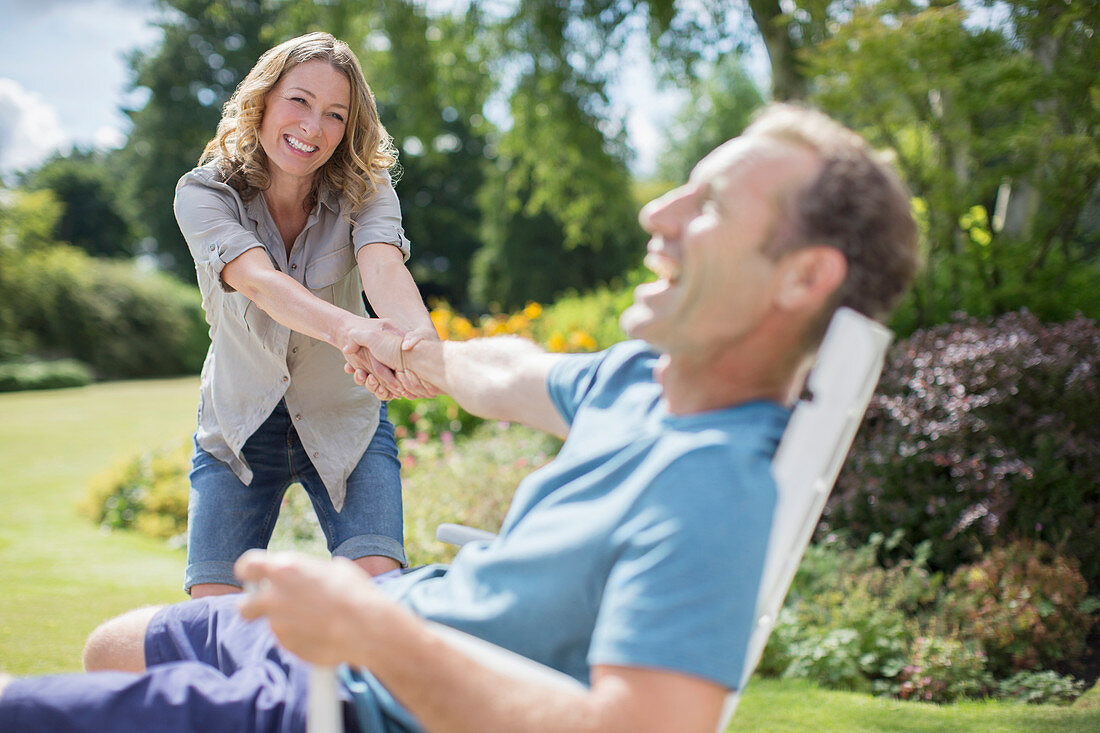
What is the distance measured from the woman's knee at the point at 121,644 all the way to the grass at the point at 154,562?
209cm

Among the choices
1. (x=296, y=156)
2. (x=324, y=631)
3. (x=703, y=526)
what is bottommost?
(x=324, y=631)

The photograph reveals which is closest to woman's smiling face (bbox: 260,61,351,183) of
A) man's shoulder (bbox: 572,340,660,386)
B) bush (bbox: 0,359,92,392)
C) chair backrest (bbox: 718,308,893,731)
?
man's shoulder (bbox: 572,340,660,386)

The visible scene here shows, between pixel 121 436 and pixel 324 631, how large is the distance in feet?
39.9

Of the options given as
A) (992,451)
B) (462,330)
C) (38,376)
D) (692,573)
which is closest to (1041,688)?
(992,451)

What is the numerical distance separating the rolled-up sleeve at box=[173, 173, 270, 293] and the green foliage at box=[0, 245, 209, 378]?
78.3 ft

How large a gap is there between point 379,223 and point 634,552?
170cm

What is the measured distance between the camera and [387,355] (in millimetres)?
2295

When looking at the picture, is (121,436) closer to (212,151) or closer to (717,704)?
(212,151)

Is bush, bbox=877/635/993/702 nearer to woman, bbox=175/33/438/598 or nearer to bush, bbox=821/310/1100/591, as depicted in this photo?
bush, bbox=821/310/1100/591

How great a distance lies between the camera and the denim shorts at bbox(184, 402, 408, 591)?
238 cm

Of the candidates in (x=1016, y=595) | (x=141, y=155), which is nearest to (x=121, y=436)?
(x=1016, y=595)

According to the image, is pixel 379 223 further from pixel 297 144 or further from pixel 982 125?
pixel 982 125

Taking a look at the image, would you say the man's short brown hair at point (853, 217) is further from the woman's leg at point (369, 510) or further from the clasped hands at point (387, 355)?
the woman's leg at point (369, 510)

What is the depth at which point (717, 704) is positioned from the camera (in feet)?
3.58
